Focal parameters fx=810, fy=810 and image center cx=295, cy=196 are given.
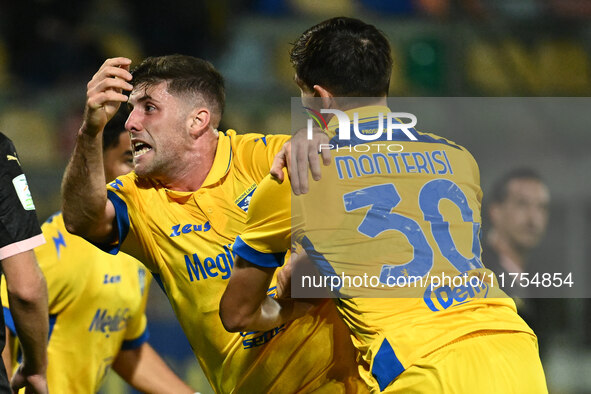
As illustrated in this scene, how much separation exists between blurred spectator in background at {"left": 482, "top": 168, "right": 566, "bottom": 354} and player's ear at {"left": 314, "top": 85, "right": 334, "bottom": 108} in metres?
2.93

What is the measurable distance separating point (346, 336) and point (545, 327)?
4365 millimetres

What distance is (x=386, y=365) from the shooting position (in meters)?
2.54

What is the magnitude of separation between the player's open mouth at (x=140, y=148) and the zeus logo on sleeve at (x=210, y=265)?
47 centimetres

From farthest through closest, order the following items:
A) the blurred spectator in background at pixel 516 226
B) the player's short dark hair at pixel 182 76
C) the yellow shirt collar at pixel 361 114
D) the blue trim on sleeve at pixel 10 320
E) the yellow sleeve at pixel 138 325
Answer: the blurred spectator in background at pixel 516 226 → the yellow sleeve at pixel 138 325 → the blue trim on sleeve at pixel 10 320 → the player's short dark hair at pixel 182 76 → the yellow shirt collar at pixel 361 114

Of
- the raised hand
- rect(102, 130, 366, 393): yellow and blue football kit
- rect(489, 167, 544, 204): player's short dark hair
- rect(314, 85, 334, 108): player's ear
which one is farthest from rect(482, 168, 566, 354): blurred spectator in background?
the raised hand

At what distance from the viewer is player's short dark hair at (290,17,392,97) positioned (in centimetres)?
295

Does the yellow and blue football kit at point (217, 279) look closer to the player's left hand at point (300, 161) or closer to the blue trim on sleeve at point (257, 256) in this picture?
the blue trim on sleeve at point (257, 256)

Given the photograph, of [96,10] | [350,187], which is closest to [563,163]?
[96,10]

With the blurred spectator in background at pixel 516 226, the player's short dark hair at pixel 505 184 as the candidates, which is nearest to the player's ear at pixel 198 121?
the blurred spectator in background at pixel 516 226

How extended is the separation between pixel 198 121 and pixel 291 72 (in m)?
5.27

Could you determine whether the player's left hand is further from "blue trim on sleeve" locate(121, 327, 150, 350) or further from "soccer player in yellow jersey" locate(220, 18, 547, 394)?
"blue trim on sleeve" locate(121, 327, 150, 350)

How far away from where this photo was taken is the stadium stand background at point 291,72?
24.8 ft

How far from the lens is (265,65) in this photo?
858 cm

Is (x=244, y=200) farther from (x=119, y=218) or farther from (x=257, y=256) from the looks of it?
(x=257, y=256)
